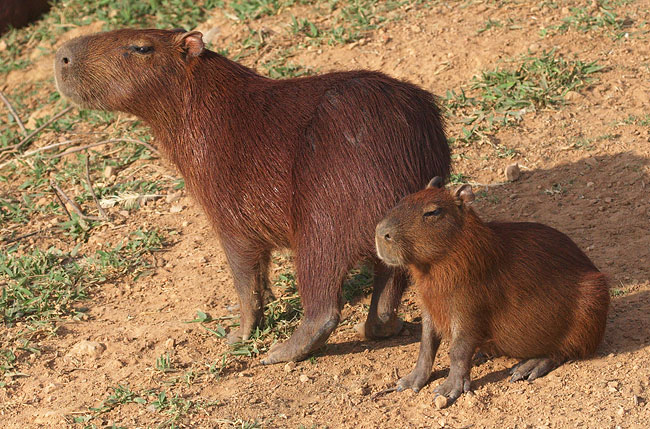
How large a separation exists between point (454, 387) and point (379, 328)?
2.19ft

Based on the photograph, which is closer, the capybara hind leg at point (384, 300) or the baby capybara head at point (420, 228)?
the baby capybara head at point (420, 228)

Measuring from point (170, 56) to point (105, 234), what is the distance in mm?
1726

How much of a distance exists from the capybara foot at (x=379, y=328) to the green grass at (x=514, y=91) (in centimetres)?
193

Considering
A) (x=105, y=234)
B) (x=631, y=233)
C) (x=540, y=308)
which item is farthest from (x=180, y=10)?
(x=540, y=308)

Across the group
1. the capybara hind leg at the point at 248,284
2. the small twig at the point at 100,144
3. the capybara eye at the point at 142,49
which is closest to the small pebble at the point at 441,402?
the capybara hind leg at the point at 248,284

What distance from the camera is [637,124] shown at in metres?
5.73

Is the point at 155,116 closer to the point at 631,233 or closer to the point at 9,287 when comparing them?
the point at 9,287

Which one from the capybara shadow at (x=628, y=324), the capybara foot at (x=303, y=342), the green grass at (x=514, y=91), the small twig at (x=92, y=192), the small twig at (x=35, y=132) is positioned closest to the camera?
the capybara shadow at (x=628, y=324)

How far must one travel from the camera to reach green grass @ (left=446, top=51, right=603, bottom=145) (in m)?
6.05

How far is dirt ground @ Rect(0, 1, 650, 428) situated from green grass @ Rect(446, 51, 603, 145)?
84 mm

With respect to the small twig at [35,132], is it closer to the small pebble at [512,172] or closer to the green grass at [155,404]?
the green grass at [155,404]

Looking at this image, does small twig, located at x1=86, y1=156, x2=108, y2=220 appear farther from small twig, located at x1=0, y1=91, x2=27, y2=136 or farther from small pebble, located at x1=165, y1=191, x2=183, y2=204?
small twig, located at x1=0, y1=91, x2=27, y2=136

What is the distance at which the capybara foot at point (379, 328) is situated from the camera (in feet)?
14.4

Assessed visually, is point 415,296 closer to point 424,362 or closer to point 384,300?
point 384,300
